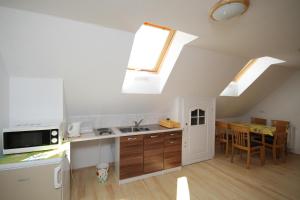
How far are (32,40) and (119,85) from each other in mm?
1178

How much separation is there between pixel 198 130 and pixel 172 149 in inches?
32.1

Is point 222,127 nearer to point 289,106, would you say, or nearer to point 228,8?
point 289,106

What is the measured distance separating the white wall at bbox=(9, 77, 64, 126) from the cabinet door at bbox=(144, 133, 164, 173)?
1.44 metres

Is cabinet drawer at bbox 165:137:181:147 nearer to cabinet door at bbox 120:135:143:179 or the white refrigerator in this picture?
cabinet door at bbox 120:135:143:179

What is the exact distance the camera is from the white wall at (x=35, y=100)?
182cm

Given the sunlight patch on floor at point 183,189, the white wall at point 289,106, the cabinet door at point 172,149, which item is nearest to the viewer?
the sunlight patch on floor at point 183,189

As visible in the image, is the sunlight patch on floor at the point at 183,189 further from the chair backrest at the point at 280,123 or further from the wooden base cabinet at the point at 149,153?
the chair backrest at the point at 280,123

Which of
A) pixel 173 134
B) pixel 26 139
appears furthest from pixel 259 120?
pixel 26 139

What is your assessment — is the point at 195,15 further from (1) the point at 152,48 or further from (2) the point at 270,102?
(2) the point at 270,102

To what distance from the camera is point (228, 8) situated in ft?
3.66

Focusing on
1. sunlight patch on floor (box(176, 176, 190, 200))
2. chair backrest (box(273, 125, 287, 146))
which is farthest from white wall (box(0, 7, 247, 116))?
chair backrest (box(273, 125, 287, 146))

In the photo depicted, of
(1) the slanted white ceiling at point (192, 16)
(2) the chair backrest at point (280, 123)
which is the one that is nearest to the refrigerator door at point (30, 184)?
(1) the slanted white ceiling at point (192, 16)

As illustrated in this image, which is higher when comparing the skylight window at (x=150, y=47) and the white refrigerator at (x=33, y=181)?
the skylight window at (x=150, y=47)

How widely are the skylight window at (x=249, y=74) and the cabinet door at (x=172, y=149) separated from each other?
A: 1.74 meters
